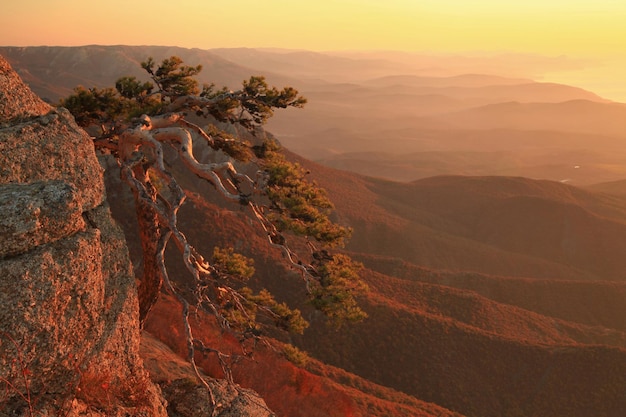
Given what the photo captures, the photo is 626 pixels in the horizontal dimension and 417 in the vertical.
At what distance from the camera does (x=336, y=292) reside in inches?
433

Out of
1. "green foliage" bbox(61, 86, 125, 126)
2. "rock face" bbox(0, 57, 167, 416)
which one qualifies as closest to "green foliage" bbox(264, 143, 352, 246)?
"rock face" bbox(0, 57, 167, 416)

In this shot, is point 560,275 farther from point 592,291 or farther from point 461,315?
point 461,315

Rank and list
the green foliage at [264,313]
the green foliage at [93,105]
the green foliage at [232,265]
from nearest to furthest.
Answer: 1. the green foliage at [232,265]
2. the green foliage at [264,313]
3. the green foliage at [93,105]

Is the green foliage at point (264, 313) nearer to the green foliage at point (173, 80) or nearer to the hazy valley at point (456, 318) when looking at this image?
the hazy valley at point (456, 318)

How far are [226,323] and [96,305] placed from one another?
134 inches

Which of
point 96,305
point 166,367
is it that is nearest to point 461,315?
point 166,367

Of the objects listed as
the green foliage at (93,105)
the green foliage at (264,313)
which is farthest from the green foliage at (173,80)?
the green foliage at (264,313)

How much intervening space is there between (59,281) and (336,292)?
6.51 metres

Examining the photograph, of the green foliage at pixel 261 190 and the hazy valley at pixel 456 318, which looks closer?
the green foliage at pixel 261 190

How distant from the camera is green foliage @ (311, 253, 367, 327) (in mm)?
10859

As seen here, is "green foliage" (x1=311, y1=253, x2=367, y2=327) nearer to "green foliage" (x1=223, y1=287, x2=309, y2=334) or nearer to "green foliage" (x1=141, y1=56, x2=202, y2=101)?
"green foliage" (x1=223, y1=287, x2=309, y2=334)

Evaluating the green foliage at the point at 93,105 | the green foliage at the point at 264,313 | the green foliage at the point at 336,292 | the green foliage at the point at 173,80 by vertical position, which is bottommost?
the green foliage at the point at 264,313

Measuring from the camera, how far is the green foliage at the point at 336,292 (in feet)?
35.6

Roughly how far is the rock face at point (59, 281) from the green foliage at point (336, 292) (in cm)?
488
